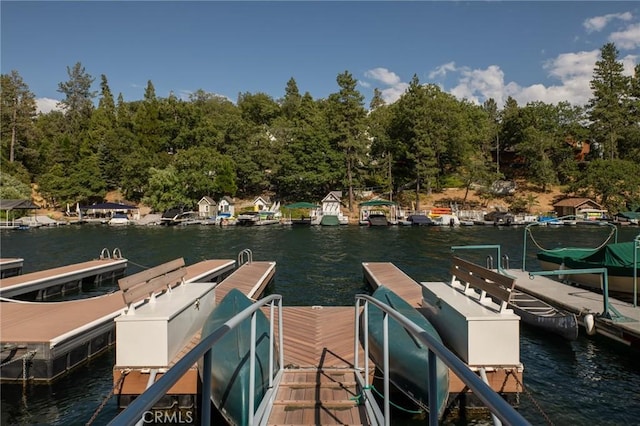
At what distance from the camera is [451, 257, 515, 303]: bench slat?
21.3 feet

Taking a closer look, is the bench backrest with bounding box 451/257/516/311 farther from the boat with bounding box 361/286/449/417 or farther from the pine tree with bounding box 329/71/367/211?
the pine tree with bounding box 329/71/367/211

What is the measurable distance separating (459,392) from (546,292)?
8936mm

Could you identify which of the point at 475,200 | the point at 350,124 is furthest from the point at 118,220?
the point at 475,200

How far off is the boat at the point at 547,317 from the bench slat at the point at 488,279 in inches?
101

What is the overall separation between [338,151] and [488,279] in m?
60.3

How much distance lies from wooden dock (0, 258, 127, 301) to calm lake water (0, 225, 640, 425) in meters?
3.34

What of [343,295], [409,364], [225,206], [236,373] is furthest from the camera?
[225,206]

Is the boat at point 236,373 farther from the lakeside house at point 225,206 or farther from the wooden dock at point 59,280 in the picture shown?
the lakeside house at point 225,206

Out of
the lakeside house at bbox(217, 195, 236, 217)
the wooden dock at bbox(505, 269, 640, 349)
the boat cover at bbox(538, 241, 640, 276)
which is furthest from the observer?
the lakeside house at bbox(217, 195, 236, 217)

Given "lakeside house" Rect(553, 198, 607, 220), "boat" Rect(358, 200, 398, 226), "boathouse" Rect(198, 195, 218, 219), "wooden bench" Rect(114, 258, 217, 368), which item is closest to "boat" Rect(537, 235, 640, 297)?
"wooden bench" Rect(114, 258, 217, 368)

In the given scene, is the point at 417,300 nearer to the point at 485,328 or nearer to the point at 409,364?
the point at 485,328

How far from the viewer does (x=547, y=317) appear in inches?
432

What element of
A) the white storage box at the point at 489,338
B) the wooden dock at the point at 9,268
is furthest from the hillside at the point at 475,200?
the white storage box at the point at 489,338

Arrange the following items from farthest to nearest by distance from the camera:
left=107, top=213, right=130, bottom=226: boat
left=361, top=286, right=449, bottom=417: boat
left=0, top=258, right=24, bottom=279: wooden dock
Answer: left=107, top=213, right=130, bottom=226: boat → left=0, top=258, right=24, bottom=279: wooden dock → left=361, top=286, right=449, bottom=417: boat
